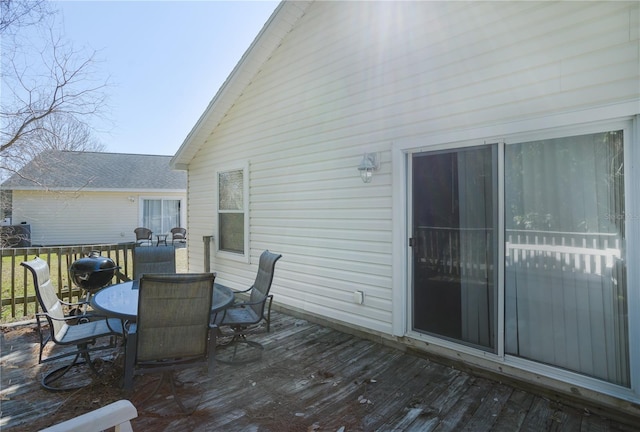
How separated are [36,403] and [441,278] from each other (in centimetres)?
379

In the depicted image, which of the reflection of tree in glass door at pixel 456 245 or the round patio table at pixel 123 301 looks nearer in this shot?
the round patio table at pixel 123 301

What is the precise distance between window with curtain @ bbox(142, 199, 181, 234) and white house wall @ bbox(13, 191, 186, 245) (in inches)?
14.1

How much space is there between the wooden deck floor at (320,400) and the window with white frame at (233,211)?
313cm

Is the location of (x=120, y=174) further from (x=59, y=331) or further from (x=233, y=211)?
(x=59, y=331)

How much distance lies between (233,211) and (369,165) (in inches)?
139

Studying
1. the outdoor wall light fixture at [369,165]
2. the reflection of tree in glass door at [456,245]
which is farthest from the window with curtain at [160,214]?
the reflection of tree in glass door at [456,245]

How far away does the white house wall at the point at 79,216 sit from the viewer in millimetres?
14070

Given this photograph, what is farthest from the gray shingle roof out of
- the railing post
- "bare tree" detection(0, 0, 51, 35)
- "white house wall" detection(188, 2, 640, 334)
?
"white house wall" detection(188, 2, 640, 334)

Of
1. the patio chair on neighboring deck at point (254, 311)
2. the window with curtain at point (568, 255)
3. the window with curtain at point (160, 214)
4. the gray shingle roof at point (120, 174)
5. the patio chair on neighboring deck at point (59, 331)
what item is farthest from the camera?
the window with curtain at point (160, 214)

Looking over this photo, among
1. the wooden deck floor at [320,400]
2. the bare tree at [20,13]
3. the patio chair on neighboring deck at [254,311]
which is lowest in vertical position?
the wooden deck floor at [320,400]

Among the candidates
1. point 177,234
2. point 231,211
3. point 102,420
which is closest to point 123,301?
point 102,420

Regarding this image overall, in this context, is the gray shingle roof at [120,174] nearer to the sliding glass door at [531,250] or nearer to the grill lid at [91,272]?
the grill lid at [91,272]

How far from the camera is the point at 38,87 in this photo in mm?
6602

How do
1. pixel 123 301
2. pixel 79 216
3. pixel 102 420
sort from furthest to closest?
pixel 79 216 < pixel 123 301 < pixel 102 420
